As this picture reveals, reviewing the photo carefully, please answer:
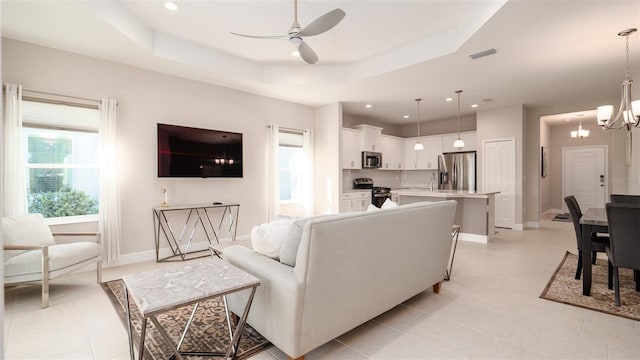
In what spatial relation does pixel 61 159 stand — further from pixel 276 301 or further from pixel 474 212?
pixel 474 212

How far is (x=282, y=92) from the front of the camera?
19.0 ft

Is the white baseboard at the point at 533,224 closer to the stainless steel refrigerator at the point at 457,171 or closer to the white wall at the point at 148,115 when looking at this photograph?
the stainless steel refrigerator at the point at 457,171

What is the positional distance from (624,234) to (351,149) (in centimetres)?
496

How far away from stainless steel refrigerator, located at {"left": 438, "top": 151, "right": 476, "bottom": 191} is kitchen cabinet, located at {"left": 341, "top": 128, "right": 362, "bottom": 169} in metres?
2.26

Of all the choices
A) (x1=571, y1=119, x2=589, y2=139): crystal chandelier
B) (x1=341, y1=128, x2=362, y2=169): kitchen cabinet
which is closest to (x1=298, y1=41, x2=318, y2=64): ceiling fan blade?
(x1=341, y1=128, x2=362, y2=169): kitchen cabinet

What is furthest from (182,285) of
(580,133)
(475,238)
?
(580,133)

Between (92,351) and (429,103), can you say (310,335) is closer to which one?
(92,351)

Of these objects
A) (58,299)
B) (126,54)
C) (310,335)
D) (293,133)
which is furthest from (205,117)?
(310,335)

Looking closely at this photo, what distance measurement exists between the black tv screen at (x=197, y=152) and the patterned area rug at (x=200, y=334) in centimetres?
226

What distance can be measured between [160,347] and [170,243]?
273 centimetres

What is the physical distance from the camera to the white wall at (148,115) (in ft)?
12.7

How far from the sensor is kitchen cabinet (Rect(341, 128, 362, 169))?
7035mm

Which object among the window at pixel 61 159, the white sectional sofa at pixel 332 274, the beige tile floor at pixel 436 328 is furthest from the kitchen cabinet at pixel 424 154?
the window at pixel 61 159

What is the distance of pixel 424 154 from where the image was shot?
337 inches
